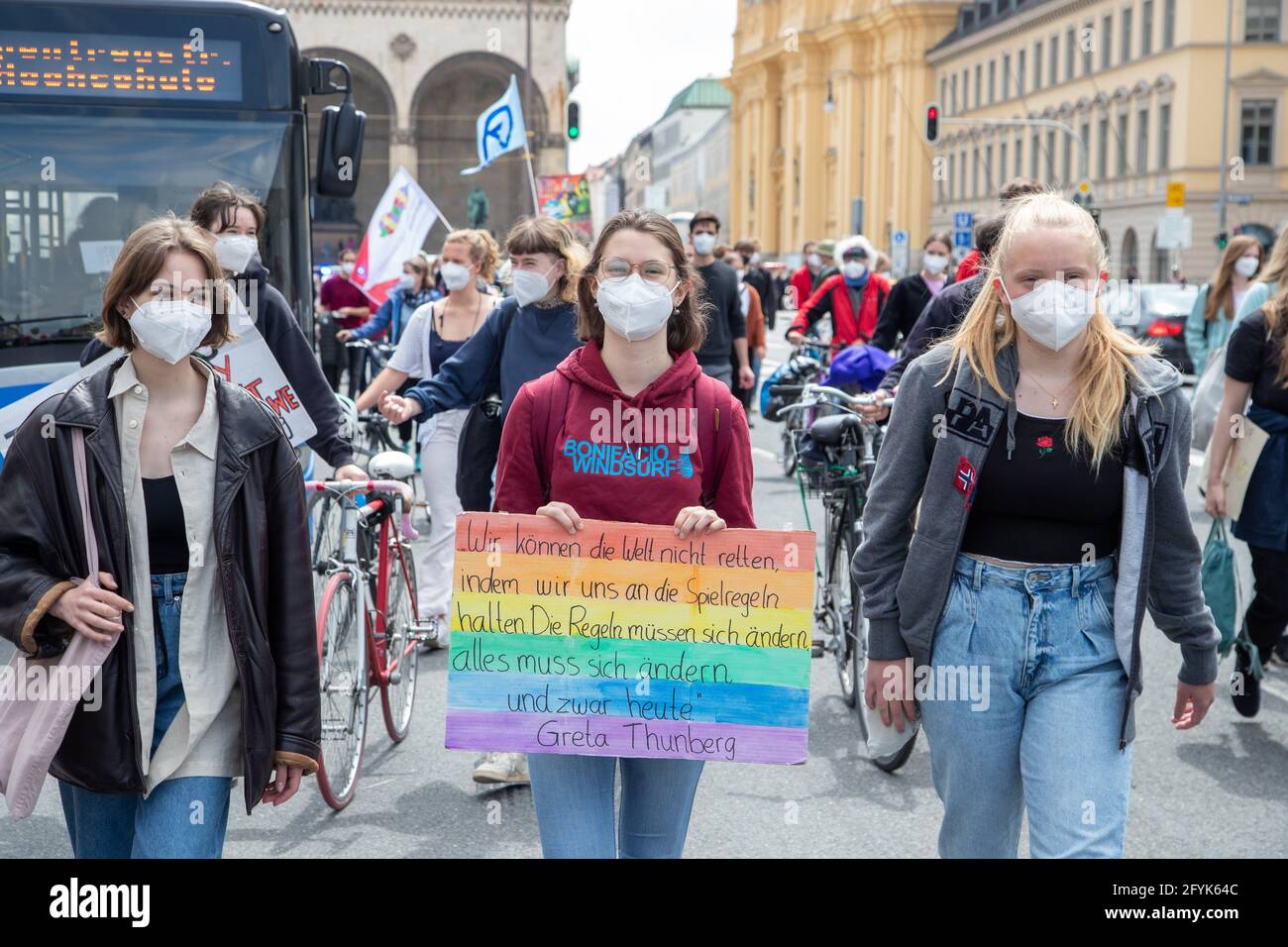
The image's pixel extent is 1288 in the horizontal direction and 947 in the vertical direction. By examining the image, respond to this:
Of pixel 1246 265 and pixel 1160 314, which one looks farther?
pixel 1160 314

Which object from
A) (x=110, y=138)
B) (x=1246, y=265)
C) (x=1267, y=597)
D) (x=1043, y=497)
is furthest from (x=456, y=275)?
(x=1246, y=265)

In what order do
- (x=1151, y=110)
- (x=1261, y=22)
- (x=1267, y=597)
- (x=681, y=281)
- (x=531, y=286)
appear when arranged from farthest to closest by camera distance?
(x=1151, y=110)
(x=1261, y=22)
(x=1267, y=597)
(x=531, y=286)
(x=681, y=281)

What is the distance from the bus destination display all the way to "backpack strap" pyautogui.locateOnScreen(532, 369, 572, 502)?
582cm

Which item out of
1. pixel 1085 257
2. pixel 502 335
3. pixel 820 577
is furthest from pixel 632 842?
pixel 820 577

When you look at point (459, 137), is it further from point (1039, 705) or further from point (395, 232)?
point (1039, 705)

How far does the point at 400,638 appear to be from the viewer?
6621 millimetres

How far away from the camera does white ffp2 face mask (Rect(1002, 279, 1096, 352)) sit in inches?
132

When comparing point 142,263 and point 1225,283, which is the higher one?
point 142,263

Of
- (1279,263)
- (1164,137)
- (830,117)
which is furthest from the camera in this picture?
(830,117)

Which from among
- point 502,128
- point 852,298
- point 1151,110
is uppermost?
point 1151,110

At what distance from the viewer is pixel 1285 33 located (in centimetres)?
5831

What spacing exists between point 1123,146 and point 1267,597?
2422 inches

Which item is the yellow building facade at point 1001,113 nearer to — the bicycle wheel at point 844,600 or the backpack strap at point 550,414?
the bicycle wheel at point 844,600

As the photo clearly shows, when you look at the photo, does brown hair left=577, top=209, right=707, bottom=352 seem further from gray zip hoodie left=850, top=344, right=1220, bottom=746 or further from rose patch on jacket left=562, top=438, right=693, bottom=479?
gray zip hoodie left=850, top=344, right=1220, bottom=746
